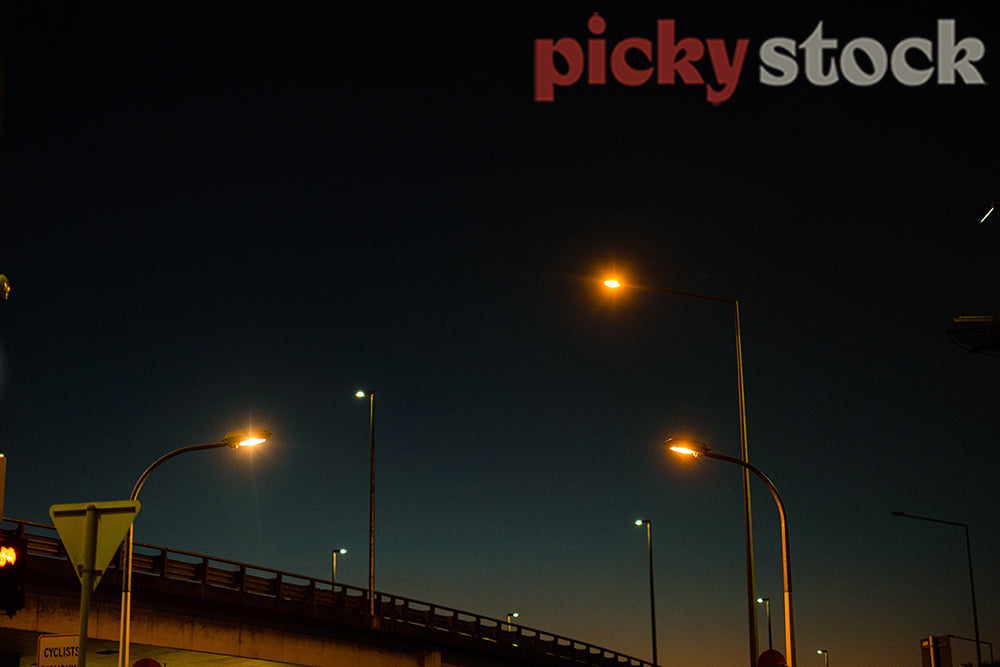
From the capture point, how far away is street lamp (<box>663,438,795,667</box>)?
1795 centimetres

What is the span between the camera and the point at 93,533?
980 centimetres

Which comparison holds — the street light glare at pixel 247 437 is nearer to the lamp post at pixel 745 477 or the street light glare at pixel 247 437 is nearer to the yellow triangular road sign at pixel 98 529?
the lamp post at pixel 745 477

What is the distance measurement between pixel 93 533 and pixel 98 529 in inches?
2.0

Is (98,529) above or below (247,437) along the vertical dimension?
below

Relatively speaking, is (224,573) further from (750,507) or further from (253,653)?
(750,507)

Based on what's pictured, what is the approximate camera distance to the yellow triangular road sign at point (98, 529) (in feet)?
32.0

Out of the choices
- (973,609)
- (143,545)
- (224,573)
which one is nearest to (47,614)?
(143,545)

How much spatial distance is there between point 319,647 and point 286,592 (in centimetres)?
291

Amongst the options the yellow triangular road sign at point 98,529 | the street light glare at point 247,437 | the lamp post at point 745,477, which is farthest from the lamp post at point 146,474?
the yellow triangular road sign at point 98,529

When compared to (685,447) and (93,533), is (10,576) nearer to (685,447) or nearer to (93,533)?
(93,533)

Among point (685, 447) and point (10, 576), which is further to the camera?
point (685, 447)

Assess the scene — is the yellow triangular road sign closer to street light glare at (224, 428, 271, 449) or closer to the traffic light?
the traffic light

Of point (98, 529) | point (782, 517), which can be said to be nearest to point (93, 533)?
point (98, 529)

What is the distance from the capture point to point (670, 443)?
20188 mm
